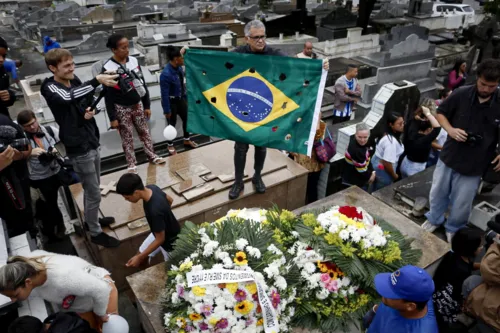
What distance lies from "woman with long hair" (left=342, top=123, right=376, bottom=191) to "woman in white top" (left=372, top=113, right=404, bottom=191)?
0.20 meters

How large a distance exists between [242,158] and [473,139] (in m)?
2.68

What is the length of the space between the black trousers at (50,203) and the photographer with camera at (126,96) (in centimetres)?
103

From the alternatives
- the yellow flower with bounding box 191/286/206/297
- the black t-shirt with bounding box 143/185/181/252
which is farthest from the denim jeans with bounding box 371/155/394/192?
the yellow flower with bounding box 191/286/206/297

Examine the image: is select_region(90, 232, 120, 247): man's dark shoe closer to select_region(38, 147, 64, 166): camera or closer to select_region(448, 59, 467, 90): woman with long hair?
select_region(38, 147, 64, 166): camera

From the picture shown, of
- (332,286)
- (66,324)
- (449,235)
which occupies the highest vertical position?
(66,324)

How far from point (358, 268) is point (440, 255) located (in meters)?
1.24

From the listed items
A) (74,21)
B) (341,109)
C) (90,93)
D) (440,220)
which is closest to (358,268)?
(440,220)

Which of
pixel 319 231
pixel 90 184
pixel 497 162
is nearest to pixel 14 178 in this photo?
pixel 90 184

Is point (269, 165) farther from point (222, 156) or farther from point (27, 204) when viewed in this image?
point (27, 204)

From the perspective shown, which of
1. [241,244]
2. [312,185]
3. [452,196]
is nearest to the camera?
[241,244]

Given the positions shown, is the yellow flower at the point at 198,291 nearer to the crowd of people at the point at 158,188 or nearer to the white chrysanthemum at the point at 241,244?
the white chrysanthemum at the point at 241,244

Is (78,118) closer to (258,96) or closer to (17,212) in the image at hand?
(17,212)

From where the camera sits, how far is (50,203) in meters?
5.29

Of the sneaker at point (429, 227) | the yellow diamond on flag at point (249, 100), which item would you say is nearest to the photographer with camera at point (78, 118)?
the yellow diamond on flag at point (249, 100)
